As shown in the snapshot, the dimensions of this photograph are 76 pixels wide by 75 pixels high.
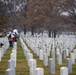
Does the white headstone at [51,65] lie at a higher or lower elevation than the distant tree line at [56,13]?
lower

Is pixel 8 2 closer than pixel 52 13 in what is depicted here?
No

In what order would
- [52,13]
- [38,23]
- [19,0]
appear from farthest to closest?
[19,0] → [38,23] → [52,13]

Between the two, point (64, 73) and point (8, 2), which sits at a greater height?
point (8, 2)

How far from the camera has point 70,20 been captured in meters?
39.3

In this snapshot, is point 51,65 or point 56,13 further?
point 56,13

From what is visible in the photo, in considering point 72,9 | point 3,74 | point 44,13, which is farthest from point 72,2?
point 3,74

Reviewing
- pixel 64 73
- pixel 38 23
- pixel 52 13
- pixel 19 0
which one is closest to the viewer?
pixel 64 73

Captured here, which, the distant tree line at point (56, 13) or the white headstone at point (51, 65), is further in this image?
the distant tree line at point (56, 13)

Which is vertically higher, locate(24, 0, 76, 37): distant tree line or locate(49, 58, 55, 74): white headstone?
locate(24, 0, 76, 37): distant tree line

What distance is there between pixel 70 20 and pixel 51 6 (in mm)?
3041

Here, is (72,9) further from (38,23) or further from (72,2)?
(38,23)

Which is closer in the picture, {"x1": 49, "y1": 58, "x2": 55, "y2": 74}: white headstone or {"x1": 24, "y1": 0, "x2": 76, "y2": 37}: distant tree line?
{"x1": 49, "y1": 58, "x2": 55, "y2": 74}: white headstone

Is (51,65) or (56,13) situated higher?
(56,13)

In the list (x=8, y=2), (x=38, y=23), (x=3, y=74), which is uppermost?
A: (x=8, y=2)
